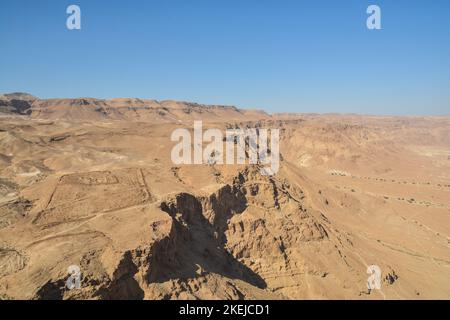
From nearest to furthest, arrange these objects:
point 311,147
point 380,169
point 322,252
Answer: point 322,252, point 380,169, point 311,147

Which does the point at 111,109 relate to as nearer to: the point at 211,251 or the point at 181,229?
the point at 211,251

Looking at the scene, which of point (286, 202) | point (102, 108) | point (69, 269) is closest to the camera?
point (69, 269)

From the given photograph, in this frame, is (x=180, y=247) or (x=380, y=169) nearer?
(x=180, y=247)

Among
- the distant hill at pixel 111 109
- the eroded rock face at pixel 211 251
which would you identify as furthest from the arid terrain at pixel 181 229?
the distant hill at pixel 111 109

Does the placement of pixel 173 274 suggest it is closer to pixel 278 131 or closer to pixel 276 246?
pixel 276 246

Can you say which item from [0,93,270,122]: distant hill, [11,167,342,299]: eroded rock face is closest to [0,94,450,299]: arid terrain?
[11,167,342,299]: eroded rock face

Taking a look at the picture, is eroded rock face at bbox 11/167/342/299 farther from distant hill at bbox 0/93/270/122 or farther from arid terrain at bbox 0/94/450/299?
distant hill at bbox 0/93/270/122

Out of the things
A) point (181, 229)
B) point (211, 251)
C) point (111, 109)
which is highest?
point (111, 109)

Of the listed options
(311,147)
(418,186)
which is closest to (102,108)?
(311,147)

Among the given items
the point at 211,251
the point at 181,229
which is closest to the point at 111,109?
the point at 211,251
